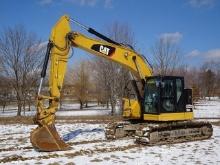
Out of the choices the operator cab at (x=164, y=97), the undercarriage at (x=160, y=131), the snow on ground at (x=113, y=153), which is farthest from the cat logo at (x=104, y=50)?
the snow on ground at (x=113, y=153)

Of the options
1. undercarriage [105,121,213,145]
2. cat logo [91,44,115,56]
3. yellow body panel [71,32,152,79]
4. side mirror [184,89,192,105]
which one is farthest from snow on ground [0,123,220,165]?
cat logo [91,44,115,56]

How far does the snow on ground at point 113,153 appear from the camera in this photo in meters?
11.9

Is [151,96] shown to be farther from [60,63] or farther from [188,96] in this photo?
[60,63]

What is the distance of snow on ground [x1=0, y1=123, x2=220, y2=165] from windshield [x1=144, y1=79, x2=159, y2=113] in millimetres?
1629

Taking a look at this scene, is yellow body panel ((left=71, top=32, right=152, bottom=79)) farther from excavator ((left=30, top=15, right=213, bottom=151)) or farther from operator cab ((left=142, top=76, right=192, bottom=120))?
operator cab ((left=142, top=76, right=192, bottom=120))

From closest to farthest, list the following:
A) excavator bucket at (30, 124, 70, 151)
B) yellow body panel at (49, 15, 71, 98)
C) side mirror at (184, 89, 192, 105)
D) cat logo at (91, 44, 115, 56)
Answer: excavator bucket at (30, 124, 70, 151) → yellow body panel at (49, 15, 71, 98) → cat logo at (91, 44, 115, 56) → side mirror at (184, 89, 192, 105)

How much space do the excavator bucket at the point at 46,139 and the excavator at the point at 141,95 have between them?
1.97ft

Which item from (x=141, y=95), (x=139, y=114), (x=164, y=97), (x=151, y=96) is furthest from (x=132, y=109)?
(x=164, y=97)

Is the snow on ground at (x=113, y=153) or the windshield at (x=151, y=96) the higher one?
the windshield at (x=151, y=96)

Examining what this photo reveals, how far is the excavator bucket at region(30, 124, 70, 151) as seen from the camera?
1309 centimetres

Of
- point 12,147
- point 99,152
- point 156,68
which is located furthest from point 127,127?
point 156,68

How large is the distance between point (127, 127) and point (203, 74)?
89.2m

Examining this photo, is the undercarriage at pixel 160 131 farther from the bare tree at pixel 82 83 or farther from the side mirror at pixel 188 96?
the bare tree at pixel 82 83

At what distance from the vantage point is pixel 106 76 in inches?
1540
